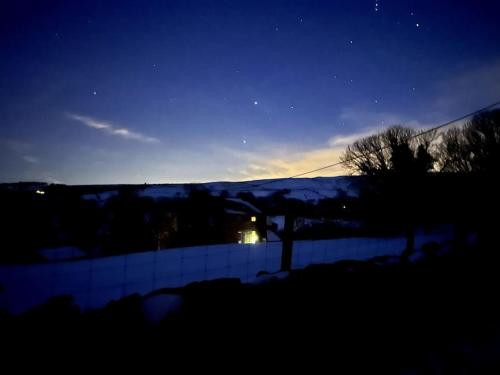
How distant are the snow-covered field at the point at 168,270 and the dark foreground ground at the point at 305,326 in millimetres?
2443

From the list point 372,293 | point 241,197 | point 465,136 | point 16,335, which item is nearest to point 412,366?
point 372,293

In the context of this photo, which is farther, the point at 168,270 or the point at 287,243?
the point at 168,270

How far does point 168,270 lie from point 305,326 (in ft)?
15.5

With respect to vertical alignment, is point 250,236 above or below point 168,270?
below

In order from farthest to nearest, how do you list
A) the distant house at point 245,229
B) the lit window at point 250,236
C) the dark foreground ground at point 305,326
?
the lit window at point 250,236 → the distant house at point 245,229 → the dark foreground ground at point 305,326

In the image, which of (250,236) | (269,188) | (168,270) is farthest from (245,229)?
(269,188)

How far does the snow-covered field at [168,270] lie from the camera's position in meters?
5.66

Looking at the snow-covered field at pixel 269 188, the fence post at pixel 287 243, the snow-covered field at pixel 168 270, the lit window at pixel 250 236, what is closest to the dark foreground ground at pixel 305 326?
the fence post at pixel 287 243

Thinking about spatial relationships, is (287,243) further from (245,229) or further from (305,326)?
(245,229)

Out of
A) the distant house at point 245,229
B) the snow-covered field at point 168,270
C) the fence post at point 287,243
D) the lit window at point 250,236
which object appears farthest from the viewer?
the lit window at point 250,236

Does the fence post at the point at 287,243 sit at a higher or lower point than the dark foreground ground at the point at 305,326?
higher

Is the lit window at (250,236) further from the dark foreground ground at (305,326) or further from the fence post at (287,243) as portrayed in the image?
the dark foreground ground at (305,326)

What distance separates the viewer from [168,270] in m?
6.59

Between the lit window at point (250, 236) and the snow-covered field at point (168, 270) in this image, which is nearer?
the snow-covered field at point (168, 270)
